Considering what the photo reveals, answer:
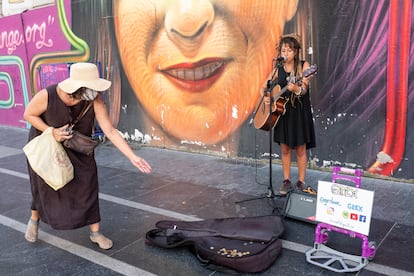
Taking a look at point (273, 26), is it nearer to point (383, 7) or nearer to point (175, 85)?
point (383, 7)

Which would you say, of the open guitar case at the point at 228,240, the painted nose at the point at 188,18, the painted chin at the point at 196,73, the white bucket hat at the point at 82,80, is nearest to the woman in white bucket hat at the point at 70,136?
the white bucket hat at the point at 82,80

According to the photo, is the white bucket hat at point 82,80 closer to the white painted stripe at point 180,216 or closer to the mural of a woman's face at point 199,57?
the white painted stripe at point 180,216

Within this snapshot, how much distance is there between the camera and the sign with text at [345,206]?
2.94 m

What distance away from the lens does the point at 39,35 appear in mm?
9352

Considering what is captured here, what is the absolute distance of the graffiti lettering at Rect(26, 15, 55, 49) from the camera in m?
9.09

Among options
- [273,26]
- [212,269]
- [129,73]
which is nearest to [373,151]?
[273,26]

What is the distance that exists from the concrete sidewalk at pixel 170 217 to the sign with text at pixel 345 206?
354mm

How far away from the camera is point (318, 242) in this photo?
3.26 metres

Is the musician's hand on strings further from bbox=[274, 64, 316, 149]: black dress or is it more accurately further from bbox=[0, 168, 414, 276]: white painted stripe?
bbox=[0, 168, 414, 276]: white painted stripe

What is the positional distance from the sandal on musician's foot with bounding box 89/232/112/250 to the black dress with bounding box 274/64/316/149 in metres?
2.16

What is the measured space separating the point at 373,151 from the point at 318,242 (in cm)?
223

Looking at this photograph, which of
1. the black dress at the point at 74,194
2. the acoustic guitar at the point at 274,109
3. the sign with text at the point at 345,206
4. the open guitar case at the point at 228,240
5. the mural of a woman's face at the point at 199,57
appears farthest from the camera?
the mural of a woman's face at the point at 199,57

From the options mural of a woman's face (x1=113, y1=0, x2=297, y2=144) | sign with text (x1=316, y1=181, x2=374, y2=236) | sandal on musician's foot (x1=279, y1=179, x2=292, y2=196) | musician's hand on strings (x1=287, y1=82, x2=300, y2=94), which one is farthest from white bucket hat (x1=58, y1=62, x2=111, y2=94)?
mural of a woman's face (x1=113, y1=0, x2=297, y2=144)

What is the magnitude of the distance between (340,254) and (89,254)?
210cm
